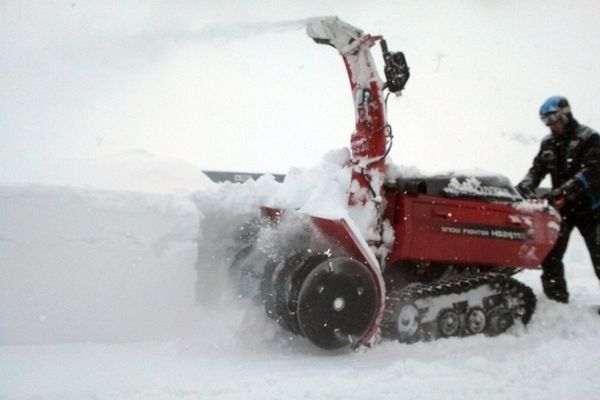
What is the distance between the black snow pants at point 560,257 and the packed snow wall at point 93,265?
369 cm

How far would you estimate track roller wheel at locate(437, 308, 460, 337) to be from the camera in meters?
4.27

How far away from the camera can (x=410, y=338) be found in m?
Answer: 4.13

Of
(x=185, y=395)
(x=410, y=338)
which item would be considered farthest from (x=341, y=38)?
(x=185, y=395)

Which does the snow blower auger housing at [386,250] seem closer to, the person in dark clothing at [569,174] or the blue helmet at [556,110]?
the person in dark clothing at [569,174]

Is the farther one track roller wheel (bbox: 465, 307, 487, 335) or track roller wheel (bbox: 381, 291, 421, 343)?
track roller wheel (bbox: 465, 307, 487, 335)

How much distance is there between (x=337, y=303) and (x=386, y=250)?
0.75 metres

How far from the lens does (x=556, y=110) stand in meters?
5.46

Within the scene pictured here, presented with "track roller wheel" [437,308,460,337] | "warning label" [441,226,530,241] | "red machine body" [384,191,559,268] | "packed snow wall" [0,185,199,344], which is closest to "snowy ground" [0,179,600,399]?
"packed snow wall" [0,185,199,344]

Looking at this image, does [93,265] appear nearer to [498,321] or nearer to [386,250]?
[386,250]

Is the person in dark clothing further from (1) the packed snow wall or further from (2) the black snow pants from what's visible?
(1) the packed snow wall

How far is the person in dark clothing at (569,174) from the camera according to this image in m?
5.30

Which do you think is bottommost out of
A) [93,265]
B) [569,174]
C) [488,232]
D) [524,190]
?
[93,265]

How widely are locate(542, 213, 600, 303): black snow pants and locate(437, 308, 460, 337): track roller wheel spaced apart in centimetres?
169

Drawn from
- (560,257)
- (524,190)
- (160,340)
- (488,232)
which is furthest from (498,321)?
(160,340)
